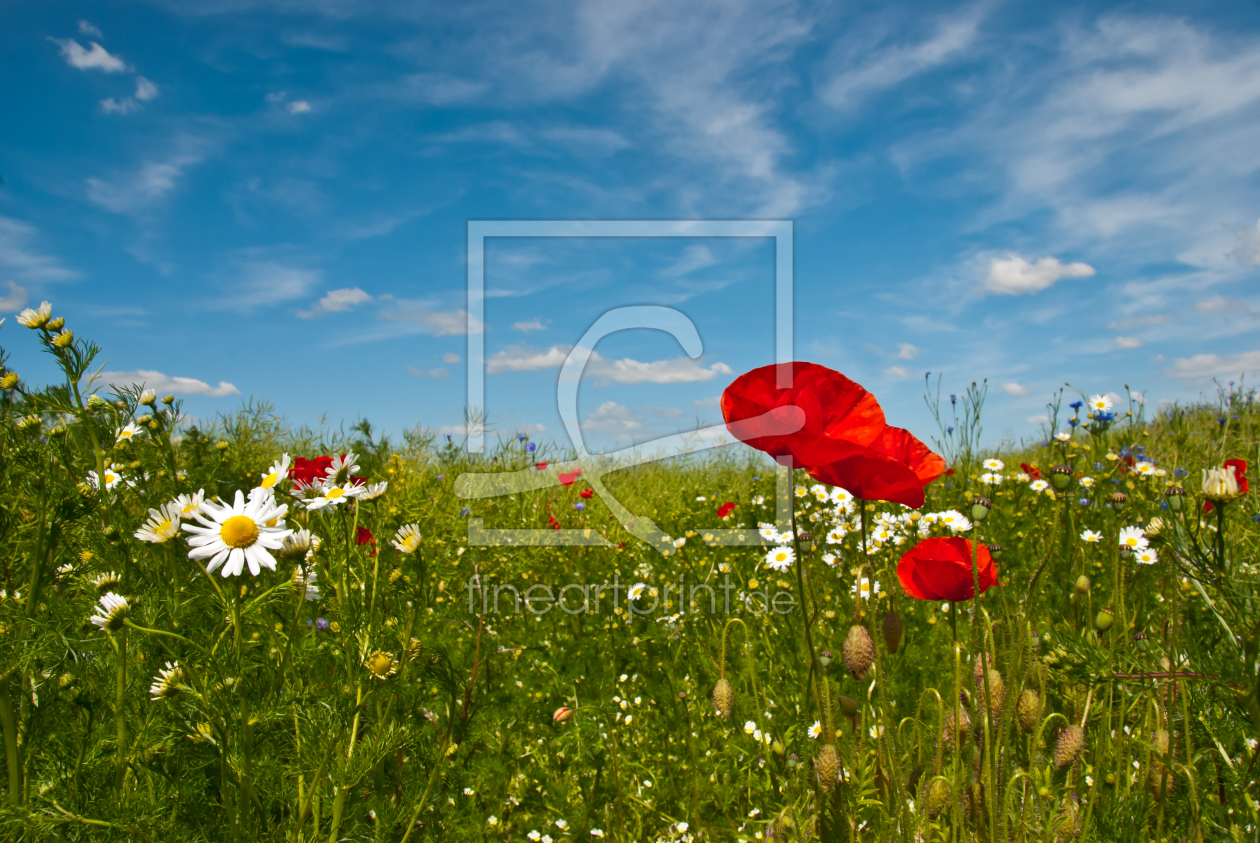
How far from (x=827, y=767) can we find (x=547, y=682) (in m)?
1.58

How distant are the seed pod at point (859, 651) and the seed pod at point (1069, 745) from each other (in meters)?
0.55

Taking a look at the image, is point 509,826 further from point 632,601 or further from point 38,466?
point 38,466

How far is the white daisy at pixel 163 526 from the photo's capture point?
1.58 m

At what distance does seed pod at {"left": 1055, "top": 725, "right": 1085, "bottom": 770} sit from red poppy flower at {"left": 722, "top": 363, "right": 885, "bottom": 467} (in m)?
0.84

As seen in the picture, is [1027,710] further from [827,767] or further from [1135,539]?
[1135,539]

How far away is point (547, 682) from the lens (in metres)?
2.58

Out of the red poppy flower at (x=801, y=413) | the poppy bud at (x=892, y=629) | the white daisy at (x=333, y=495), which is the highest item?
the red poppy flower at (x=801, y=413)

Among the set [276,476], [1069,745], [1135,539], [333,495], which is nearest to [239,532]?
[276,476]

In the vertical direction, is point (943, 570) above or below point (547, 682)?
above

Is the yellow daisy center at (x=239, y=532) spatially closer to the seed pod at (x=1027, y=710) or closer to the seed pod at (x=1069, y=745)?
the seed pod at (x=1027, y=710)

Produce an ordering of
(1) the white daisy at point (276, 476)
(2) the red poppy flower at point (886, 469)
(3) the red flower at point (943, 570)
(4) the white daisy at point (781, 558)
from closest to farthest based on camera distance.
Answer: (2) the red poppy flower at point (886, 469), (3) the red flower at point (943, 570), (1) the white daisy at point (276, 476), (4) the white daisy at point (781, 558)

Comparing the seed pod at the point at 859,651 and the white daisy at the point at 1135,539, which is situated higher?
the white daisy at the point at 1135,539

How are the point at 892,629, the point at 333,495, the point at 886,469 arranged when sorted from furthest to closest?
the point at 333,495 < the point at 892,629 < the point at 886,469

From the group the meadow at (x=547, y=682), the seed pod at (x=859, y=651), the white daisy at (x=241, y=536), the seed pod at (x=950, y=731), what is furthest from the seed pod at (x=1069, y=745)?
the white daisy at (x=241, y=536)
